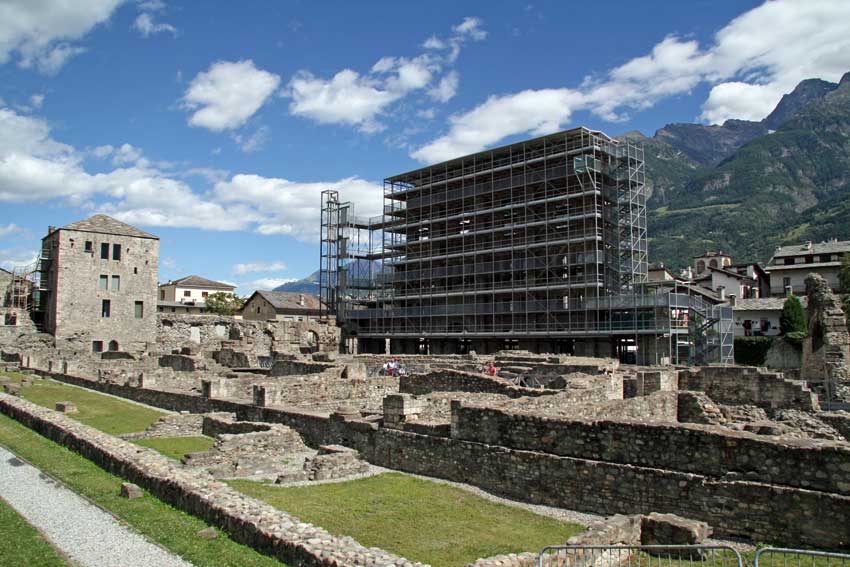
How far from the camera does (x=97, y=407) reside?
25.2 meters

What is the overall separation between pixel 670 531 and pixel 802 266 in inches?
2816

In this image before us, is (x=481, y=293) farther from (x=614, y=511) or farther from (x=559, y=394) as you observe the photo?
(x=614, y=511)

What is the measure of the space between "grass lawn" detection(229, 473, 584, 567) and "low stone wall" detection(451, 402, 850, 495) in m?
1.57

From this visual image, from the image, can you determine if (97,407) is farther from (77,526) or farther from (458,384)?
(77,526)

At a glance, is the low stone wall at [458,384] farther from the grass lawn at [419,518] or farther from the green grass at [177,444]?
the green grass at [177,444]

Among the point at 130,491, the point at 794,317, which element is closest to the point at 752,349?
the point at 794,317

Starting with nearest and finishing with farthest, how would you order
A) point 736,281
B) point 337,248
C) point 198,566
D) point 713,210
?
point 198,566 → point 736,281 → point 337,248 → point 713,210

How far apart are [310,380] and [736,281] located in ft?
→ 215

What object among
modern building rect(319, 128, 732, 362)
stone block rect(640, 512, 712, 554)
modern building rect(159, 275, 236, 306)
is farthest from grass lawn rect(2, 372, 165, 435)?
modern building rect(159, 275, 236, 306)

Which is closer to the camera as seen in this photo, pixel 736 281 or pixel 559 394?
pixel 559 394

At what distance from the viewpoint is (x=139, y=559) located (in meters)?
8.23

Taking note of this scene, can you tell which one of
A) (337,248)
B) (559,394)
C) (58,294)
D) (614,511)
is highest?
(337,248)

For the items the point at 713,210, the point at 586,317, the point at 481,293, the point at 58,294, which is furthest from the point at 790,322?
the point at 713,210

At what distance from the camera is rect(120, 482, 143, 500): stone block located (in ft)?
35.9
